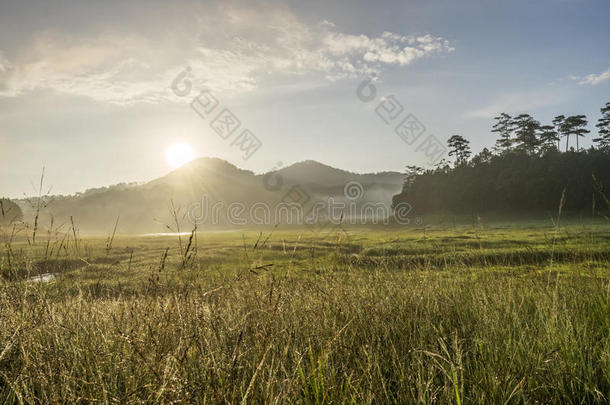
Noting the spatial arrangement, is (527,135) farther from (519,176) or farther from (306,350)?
(306,350)

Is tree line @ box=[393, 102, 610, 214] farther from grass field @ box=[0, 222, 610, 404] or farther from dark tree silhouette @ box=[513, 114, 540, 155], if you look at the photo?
grass field @ box=[0, 222, 610, 404]

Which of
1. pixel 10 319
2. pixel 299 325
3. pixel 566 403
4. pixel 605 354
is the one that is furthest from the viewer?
pixel 299 325

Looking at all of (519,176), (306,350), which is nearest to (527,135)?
(519,176)

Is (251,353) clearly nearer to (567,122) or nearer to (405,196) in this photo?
(405,196)

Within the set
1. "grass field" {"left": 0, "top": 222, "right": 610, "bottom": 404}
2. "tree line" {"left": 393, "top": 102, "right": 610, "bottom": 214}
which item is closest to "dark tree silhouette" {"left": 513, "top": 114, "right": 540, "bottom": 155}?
"tree line" {"left": 393, "top": 102, "right": 610, "bottom": 214}

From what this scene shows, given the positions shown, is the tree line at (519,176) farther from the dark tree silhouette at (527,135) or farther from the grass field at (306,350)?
the grass field at (306,350)

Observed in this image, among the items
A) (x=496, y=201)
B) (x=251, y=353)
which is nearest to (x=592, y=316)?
(x=251, y=353)

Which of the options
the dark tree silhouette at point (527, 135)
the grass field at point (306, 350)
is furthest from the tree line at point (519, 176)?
the grass field at point (306, 350)

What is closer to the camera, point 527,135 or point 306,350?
point 306,350

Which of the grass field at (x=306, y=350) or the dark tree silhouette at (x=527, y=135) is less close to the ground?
the dark tree silhouette at (x=527, y=135)

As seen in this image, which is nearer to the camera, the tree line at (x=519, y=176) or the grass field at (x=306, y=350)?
the grass field at (x=306, y=350)

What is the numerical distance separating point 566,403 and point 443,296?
2243mm

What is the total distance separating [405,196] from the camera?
292ft

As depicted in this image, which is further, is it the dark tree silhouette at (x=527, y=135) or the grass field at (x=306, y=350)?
the dark tree silhouette at (x=527, y=135)
